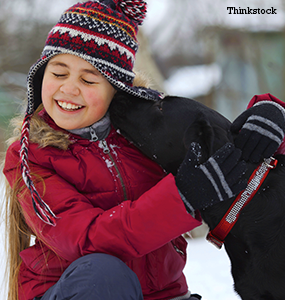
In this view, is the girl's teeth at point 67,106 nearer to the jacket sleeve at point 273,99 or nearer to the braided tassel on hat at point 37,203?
the braided tassel on hat at point 37,203

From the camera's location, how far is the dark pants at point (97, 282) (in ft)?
3.06

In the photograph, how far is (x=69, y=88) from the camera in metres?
1.22

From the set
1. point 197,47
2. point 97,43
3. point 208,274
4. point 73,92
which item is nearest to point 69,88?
point 73,92

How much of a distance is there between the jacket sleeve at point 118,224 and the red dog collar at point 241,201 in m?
0.12

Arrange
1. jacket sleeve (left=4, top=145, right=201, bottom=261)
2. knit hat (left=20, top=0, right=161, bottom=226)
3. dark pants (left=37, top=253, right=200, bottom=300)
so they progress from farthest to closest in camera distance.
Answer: knit hat (left=20, top=0, right=161, bottom=226)
jacket sleeve (left=4, top=145, right=201, bottom=261)
dark pants (left=37, top=253, right=200, bottom=300)

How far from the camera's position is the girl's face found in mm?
1233

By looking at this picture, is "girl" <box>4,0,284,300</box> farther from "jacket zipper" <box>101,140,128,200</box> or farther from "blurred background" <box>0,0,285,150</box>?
"blurred background" <box>0,0,285,150</box>

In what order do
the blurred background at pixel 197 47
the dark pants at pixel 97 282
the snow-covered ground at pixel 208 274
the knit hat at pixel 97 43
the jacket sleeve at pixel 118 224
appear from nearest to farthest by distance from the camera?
1. the dark pants at pixel 97 282
2. the jacket sleeve at pixel 118 224
3. the knit hat at pixel 97 43
4. the snow-covered ground at pixel 208 274
5. the blurred background at pixel 197 47

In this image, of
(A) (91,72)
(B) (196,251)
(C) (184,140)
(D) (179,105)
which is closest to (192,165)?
(C) (184,140)

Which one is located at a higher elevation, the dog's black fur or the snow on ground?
the dog's black fur

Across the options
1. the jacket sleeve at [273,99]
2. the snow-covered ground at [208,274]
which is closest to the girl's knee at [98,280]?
the jacket sleeve at [273,99]

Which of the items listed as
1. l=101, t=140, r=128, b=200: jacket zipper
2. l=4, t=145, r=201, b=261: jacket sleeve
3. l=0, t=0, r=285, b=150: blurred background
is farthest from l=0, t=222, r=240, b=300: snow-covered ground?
l=0, t=0, r=285, b=150: blurred background

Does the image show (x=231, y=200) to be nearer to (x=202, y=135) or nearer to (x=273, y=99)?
(x=202, y=135)

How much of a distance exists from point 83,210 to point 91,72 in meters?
0.51
